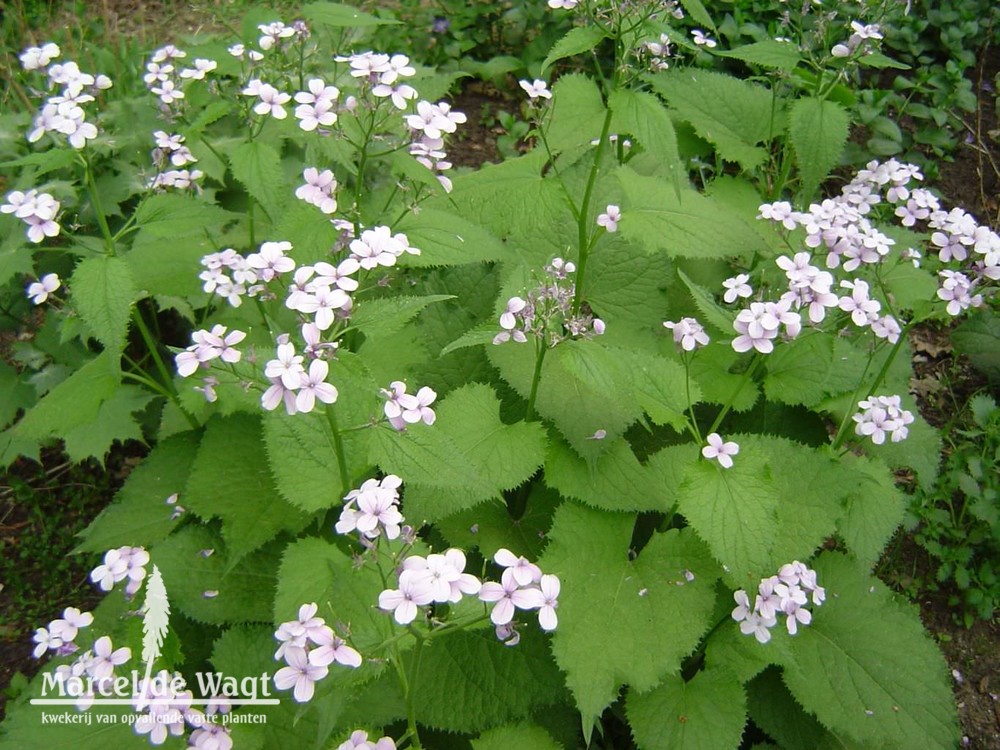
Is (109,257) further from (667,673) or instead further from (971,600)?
(971,600)

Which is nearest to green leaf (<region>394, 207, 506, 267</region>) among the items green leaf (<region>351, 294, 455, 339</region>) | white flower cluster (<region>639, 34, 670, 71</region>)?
green leaf (<region>351, 294, 455, 339</region>)

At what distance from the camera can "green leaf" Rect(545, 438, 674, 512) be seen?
2.81 meters

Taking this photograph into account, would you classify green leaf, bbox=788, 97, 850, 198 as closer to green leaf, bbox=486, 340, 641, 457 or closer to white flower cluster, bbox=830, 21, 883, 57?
white flower cluster, bbox=830, 21, 883, 57

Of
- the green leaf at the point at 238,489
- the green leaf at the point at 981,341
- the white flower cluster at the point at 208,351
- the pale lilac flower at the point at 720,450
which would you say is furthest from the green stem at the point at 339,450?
the green leaf at the point at 981,341

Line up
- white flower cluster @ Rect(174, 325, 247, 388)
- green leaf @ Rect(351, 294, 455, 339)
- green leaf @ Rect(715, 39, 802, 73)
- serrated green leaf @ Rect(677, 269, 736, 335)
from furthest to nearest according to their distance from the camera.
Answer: green leaf @ Rect(715, 39, 802, 73) < serrated green leaf @ Rect(677, 269, 736, 335) < green leaf @ Rect(351, 294, 455, 339) < white flower cluster @ Rect(174, 325, 247, 388)

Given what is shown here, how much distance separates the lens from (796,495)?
9.57 feet

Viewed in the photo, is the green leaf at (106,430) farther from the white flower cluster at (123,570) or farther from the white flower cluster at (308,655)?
the white flower cluster at (308,655)

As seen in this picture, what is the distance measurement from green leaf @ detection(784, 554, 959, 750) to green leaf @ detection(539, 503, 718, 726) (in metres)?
0.41

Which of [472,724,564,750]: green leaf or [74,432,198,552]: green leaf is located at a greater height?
[74,432,198,552]: green leaf

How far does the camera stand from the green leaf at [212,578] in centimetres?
282

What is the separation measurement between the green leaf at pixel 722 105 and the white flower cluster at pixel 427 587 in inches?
109

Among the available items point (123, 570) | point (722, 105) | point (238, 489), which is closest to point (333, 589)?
point (123, 570)

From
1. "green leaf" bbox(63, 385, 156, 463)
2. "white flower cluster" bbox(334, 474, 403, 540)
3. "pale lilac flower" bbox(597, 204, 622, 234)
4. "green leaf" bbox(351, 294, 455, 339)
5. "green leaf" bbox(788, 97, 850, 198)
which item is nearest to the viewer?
"white flower cluster" bbox(334, 474, 403, 540)

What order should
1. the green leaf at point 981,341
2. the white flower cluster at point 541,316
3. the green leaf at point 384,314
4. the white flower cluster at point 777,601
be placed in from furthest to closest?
the green leaf at point 981,341
the white flower cluster at point 777,601
the white flower cluster at point 541,316
the green leaf at point 384,314
